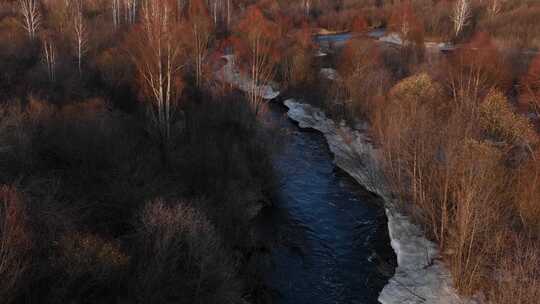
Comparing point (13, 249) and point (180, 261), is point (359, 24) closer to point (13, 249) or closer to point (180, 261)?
point (180, 261)

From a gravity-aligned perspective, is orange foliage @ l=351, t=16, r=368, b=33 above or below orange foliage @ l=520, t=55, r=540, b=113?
above

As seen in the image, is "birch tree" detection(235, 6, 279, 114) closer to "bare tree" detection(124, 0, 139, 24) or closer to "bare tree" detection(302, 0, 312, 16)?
"bare tree" detection(124, 0, 139, 24)

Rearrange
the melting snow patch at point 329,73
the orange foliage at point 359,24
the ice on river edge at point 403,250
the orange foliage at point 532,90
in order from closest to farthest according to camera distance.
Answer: the ice on river edge at point 403,250 < the orange foliage at point 532,90 < the melting snow patch at point 329,73 < the orange foliage at point 359,24

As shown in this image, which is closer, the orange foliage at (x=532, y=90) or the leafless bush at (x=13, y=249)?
the leafless bush at (x=13, y=249)

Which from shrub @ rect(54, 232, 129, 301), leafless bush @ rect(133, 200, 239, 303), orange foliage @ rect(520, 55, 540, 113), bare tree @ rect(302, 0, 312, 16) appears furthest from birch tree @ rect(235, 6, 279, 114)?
bare tree @ rect(302, 0, 312, 16)

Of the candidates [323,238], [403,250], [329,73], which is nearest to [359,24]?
[329,73]

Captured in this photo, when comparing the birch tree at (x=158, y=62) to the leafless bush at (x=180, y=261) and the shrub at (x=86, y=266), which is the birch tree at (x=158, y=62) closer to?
the leafless bush at (x=180, y=261)

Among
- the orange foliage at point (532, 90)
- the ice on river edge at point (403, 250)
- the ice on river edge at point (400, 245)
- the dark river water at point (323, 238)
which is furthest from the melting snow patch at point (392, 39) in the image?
the dark river water at point (323, 238)
